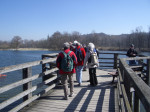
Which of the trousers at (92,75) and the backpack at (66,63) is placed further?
the trousers at (92,75)

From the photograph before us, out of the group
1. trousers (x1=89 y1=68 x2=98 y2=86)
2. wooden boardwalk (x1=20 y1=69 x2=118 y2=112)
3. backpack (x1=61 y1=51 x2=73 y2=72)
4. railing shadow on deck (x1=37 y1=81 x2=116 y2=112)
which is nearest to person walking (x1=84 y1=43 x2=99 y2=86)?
trousers (x1=89 y1=68 x2=98 y2=86)

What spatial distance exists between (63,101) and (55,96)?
1.82 ft

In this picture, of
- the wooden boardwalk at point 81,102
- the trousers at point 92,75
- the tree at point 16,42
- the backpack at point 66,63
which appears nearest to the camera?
the wooden boardwalk at point 81,102

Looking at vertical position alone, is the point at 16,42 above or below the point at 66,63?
above

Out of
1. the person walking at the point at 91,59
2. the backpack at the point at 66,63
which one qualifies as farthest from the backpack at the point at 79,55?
the backpack at the point at 66,63

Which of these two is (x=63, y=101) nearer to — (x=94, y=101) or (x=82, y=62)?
(x=94, y=101)

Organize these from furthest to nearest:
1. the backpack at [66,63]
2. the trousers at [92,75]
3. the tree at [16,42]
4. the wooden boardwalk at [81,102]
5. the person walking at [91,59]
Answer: the tree at [16,42], the trousers at [92,75], the person walking at [91,59], the backpack at [66,63], the wooden boardwalk at [81,102]

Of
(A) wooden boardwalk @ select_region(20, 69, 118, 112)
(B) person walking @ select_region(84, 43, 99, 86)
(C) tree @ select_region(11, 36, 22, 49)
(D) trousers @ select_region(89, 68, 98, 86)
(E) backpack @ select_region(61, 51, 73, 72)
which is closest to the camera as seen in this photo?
(A) wooden boardwalk @ select_region(20, 69, 118, 112)

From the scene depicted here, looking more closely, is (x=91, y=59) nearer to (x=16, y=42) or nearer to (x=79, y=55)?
(x=79, y=55)

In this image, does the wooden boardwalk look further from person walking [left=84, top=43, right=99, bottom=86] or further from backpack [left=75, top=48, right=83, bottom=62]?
backpack [left=75, top=48, right=83, bottom=62]

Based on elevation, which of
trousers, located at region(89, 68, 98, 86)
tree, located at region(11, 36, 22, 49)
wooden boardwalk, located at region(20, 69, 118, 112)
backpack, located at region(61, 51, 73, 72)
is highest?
tree, located at region(11, 36, 22, 49)

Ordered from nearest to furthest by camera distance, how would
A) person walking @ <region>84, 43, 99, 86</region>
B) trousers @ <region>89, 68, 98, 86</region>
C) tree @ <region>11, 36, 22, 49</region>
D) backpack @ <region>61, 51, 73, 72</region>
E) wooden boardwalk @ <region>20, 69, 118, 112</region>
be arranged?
wooden boardwalk @ <region>20, 69, 118, 112</region>
backpack @ <region>61, 51, 73, 72</region>
person walking @ <region>84, 43, 99, 86</region>
trousers @ <region>89, 68, 98, 86</region>
tree @ <region>11, 36, 22, 49</region>

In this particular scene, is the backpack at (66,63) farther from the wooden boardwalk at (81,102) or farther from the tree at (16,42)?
the tree at (16,42)

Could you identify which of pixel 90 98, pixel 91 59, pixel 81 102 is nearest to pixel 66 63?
pixel 81 102
